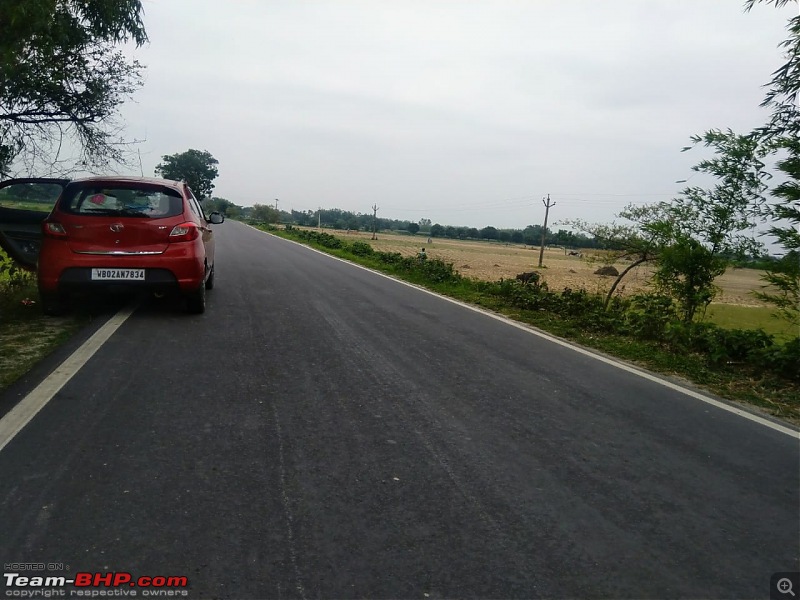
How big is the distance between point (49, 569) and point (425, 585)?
60.0 inches

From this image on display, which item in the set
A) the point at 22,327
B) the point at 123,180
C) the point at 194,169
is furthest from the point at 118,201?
the point at 194,169

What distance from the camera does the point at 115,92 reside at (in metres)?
11.2

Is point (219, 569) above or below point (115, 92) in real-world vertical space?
below

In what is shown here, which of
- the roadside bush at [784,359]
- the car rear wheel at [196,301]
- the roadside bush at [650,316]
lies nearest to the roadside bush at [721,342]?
the roadside bush at [784,359]

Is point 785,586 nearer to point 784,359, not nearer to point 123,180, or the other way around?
point 784,359

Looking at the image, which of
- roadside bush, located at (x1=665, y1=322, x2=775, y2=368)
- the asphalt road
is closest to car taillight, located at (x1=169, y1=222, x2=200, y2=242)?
the asphalt road

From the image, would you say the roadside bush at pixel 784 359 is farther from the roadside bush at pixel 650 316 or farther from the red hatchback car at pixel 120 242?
the red hatchback car at pixel 120 242

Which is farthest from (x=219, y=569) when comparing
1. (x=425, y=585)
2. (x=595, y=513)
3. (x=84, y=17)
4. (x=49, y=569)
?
(x=84, y=17)

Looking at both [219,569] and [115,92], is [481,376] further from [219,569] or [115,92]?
[115,92]

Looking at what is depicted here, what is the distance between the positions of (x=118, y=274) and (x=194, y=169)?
92.1 m

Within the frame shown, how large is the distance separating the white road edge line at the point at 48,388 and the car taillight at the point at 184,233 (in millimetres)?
1283

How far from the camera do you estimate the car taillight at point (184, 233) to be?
7344mm

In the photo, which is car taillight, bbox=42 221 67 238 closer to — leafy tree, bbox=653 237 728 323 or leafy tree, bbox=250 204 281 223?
leafy tree, bbox=653 237 728 323

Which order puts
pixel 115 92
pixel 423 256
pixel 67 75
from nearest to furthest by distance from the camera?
pixel 67 75 < pixel 115 92 < pixel 423 256
